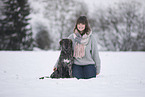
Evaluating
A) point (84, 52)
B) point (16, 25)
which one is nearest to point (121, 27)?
point (16, 25)

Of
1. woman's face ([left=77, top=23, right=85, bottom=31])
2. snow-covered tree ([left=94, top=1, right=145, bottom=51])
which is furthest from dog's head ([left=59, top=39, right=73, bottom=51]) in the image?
snow-covered tree ([left=94, top=1, right=145, bottom=51])

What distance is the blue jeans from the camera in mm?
4296

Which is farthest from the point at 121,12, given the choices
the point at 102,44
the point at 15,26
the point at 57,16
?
the point at 15,26

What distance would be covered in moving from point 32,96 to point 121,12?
2409 cm

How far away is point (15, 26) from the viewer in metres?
20.0

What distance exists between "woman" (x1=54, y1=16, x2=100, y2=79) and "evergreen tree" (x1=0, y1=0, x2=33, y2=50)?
1699 centimetres

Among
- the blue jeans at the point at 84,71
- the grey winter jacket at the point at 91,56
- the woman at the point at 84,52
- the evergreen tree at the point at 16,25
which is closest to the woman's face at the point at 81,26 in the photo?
the woman at the point at 84,52

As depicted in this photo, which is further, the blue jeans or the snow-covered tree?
the snow-covered tree

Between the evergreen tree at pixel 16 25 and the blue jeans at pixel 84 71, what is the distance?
16994 mm

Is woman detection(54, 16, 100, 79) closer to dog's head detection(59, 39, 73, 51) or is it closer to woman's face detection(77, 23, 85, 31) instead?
woman's face detection(77, 23, 85, 31)

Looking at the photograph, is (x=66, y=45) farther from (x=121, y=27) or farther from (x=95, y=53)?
(x=121, y=27)

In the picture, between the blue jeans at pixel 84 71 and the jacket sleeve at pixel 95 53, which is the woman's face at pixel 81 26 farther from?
the blue jeans at pixel 84 71

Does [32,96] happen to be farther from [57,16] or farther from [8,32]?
[57,16]

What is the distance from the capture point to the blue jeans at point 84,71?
169 inches
